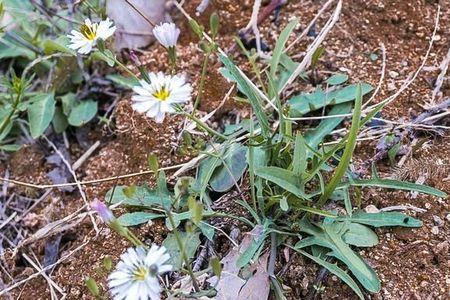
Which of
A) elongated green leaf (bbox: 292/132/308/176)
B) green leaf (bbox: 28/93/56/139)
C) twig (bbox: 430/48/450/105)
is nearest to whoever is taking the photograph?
elongated green leaf (bbox: 292/132/308/176)

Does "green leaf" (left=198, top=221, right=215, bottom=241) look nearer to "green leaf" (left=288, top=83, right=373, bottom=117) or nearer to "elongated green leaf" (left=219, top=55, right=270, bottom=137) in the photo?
"elongated green leaf" (left=219, top=55, right=270, bottom=137)

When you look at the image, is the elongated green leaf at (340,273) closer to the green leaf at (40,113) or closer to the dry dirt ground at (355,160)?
the dry dirt ground at (355,160)

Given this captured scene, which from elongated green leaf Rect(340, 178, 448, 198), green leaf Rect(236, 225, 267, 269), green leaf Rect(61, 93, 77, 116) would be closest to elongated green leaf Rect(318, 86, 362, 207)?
elongated green leaf Rect(340, 178, 448, 198)

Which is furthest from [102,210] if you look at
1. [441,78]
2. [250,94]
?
[441,78]

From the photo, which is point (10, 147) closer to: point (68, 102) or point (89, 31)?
point (68, 102)


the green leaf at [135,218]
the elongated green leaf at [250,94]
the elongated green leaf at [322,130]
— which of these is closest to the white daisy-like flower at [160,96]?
the elongated green leaf at [250,94]

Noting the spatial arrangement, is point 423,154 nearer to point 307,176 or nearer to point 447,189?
point 447,189
